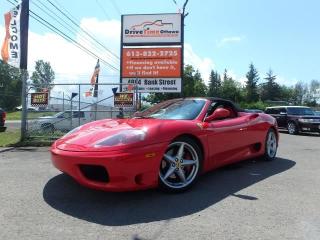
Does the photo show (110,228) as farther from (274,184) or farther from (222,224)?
(274,184)

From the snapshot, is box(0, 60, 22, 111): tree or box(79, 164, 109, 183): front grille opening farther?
box(0, 60, 22, 111): tree

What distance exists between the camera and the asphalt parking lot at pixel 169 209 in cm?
392

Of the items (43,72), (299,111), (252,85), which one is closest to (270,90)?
(252,85)

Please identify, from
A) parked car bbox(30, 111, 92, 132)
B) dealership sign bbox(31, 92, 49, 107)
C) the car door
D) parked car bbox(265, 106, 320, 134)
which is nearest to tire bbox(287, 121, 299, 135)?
parked car bbox(265, 106, 320, 134)

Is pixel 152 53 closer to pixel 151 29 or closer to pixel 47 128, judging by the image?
pixel 151 29

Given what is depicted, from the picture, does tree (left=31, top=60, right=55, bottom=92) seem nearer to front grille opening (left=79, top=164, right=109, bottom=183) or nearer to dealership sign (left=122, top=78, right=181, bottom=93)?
dealership sign (left=122, top=78, right=181, bottom=93)

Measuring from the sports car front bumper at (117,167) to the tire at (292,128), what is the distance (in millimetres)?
15589

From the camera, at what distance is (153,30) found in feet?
59.2

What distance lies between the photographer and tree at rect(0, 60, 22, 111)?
335ft

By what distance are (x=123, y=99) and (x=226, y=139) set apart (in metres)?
5.95

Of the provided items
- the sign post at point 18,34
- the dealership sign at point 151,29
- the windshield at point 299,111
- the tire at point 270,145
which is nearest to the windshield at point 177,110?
the tire at point 270,145

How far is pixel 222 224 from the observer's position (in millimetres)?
4160

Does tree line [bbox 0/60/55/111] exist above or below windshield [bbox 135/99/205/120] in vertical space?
above

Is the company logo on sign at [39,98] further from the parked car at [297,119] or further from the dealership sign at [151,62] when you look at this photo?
the parked car at [297,119]
